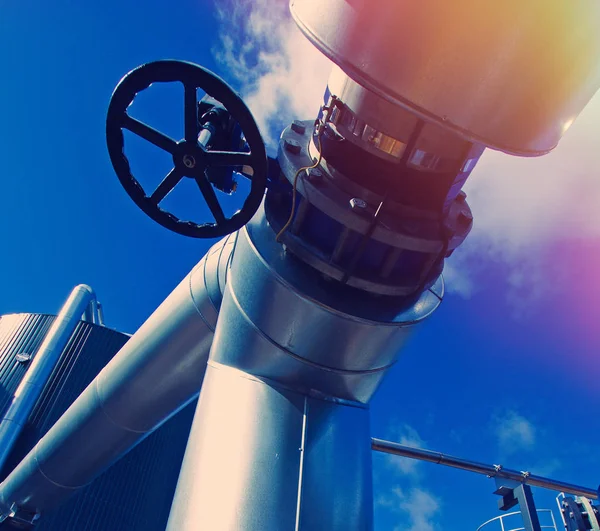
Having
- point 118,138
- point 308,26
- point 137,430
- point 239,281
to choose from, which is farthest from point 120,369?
point 308,26

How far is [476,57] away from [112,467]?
10.9m

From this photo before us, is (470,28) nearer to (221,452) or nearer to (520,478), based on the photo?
(221,452)

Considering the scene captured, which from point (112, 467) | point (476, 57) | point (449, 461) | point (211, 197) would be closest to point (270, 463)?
point (211, 197)

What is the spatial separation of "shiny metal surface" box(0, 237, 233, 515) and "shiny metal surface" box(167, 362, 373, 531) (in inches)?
20.5

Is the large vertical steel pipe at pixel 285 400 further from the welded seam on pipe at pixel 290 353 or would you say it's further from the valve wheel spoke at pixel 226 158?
the valve wheel spoke at pixel 226 158

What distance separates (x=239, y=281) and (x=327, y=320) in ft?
1.40

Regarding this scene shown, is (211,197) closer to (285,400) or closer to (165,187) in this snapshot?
(165,187)

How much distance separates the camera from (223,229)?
1.90 metres

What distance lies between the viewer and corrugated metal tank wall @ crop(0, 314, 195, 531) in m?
9.35

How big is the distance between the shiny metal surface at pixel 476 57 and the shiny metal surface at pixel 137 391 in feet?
4.33

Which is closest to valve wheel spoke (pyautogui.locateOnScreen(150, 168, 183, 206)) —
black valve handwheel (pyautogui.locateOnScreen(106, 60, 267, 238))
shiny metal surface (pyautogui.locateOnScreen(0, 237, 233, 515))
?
black valve handwheel (pyautogui.locateOnScreen(106, 60, 267, 238))

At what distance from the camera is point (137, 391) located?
266 centimetres

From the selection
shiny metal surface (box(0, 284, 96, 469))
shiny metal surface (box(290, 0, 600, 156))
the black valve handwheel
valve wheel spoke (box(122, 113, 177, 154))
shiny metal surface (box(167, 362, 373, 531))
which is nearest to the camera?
shiny metal surface (box(290, 0, 600, 156))

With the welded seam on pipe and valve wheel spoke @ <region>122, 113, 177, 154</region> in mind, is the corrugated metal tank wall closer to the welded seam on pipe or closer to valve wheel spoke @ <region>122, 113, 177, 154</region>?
the welded seam on pipe
